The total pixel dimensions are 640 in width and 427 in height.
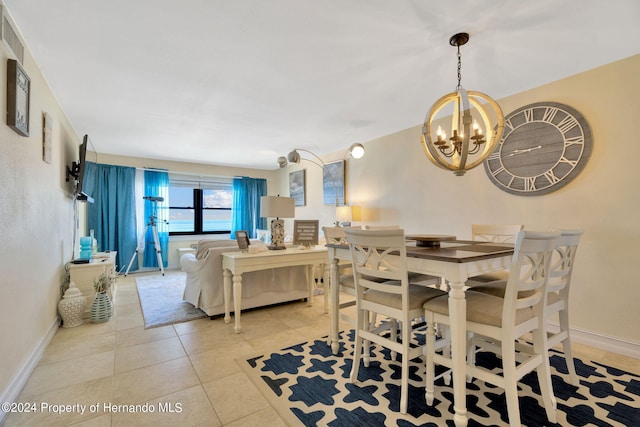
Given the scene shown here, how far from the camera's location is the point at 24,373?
5.93 ft

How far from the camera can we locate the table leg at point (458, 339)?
4.62 feet

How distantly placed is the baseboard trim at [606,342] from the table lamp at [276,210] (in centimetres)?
280

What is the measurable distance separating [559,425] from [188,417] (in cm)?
188

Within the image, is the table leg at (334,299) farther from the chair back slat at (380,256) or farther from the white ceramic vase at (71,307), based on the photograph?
the white ceramic vase at (71,307)

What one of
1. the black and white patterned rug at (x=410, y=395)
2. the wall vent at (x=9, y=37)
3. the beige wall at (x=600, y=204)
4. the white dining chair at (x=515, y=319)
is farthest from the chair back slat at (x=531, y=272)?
the wall vent at (x=9, y=37)

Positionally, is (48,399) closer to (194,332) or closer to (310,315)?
(194,332)

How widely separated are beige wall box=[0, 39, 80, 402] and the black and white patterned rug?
1.38 metres

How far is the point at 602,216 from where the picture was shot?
2.31 m

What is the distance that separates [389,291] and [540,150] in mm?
2138

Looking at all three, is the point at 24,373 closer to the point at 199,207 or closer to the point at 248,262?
the point at 248,262

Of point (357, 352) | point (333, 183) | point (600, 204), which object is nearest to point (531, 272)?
point (357, 352)

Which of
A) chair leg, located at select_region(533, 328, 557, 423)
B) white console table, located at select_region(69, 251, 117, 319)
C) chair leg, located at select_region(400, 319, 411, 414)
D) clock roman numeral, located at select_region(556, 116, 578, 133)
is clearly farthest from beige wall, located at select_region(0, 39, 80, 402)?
clock roman numeral, located at select_region(556, 116, 578, 133)

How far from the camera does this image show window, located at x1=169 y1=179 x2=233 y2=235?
6.28 metres

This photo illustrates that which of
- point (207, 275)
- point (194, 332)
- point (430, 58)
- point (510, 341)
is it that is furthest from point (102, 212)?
point (510, 341)
